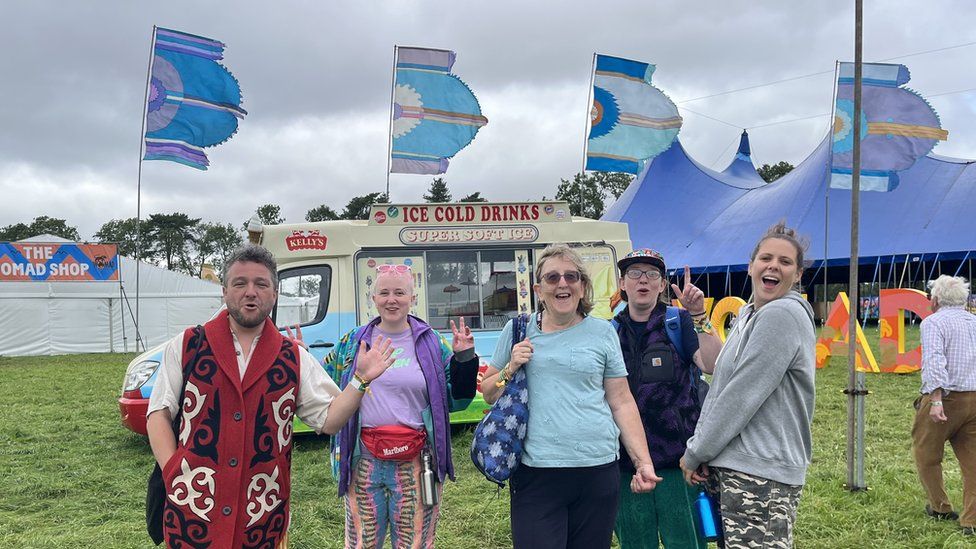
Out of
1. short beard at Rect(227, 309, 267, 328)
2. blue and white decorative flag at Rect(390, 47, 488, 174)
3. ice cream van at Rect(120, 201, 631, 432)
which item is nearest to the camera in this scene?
short beard at Rect(227, 309, 267, 328)

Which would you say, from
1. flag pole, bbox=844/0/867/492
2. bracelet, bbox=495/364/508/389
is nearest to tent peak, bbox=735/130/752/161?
flag pole, bbox=844/0/867/492

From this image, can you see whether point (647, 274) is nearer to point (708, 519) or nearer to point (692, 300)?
point (692, 300)

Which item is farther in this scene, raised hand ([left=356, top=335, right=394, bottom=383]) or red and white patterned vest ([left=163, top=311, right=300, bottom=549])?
raised hand ([left=356, top=335, right=394, bottom=383])

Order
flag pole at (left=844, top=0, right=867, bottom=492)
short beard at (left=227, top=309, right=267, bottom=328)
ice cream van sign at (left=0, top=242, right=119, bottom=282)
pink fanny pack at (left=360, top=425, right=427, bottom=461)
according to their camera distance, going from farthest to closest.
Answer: ice cream van sign at (left=0, top=242, right=119, bottom=282) → flag pole at (left=844, top=0, right=867, bottom=492) → pink fanny pack at (left=360, top=425, right=427, bottom=461) → short beard at (left=227, top=309, right=267, bottom=328)

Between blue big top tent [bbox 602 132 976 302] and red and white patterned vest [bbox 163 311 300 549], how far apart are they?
1786 cm

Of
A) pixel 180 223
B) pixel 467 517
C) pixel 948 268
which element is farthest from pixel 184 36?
pixel 180 223

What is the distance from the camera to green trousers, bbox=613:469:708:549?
3.21 m

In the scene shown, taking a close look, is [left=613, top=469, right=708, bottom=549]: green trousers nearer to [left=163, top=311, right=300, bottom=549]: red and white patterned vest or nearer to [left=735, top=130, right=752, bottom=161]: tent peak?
[left=163, top=311, right=300, bottom=549]: red and white patterned vest

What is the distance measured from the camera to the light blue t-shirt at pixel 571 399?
2.68 m

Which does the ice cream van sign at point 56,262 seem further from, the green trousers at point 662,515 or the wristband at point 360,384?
the green trousers at point 662,515

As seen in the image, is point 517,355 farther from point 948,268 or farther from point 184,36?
point 948,268

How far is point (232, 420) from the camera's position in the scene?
7.70 feet

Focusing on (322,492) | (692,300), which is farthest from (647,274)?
(322,492)

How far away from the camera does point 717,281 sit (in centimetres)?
2609
